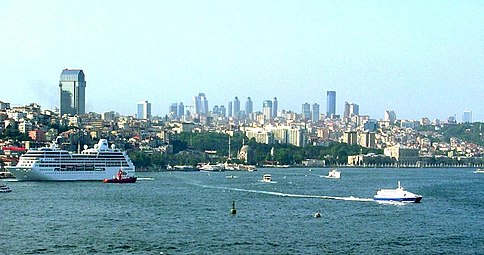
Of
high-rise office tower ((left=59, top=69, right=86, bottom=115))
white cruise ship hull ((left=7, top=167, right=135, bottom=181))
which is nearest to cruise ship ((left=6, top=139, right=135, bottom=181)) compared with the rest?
white cruise ship hull ((left=7, top=167, right=135, bottom=181))

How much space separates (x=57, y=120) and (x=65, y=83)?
45.0 metres

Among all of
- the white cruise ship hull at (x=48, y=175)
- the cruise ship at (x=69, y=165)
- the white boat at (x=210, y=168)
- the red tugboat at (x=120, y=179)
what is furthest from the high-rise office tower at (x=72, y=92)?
the red tugboat at (x=120, y=179)

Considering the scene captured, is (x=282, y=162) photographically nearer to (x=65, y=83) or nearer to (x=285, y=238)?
(x=65, y=83)

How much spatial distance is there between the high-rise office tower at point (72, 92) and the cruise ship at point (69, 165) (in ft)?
268

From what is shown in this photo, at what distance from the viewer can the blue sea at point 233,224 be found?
826 inches

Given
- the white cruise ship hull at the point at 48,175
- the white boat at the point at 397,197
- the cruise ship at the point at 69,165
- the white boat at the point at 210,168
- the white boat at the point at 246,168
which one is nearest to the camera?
the white boat at the point at 397,197

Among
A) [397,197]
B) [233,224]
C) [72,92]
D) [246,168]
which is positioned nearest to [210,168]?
[246,168]

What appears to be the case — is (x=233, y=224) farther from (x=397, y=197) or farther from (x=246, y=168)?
(x=246, y=168)

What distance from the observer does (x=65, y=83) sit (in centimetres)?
13538

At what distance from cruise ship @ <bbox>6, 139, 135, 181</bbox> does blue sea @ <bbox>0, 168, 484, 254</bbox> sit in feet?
33.6

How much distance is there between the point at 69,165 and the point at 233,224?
26.6 meters

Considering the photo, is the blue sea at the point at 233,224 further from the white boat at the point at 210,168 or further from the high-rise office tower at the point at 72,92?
the high-rise office tower at the point at 72,92

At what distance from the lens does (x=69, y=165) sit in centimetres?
5047

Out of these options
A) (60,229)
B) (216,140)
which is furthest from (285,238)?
(216,140)
